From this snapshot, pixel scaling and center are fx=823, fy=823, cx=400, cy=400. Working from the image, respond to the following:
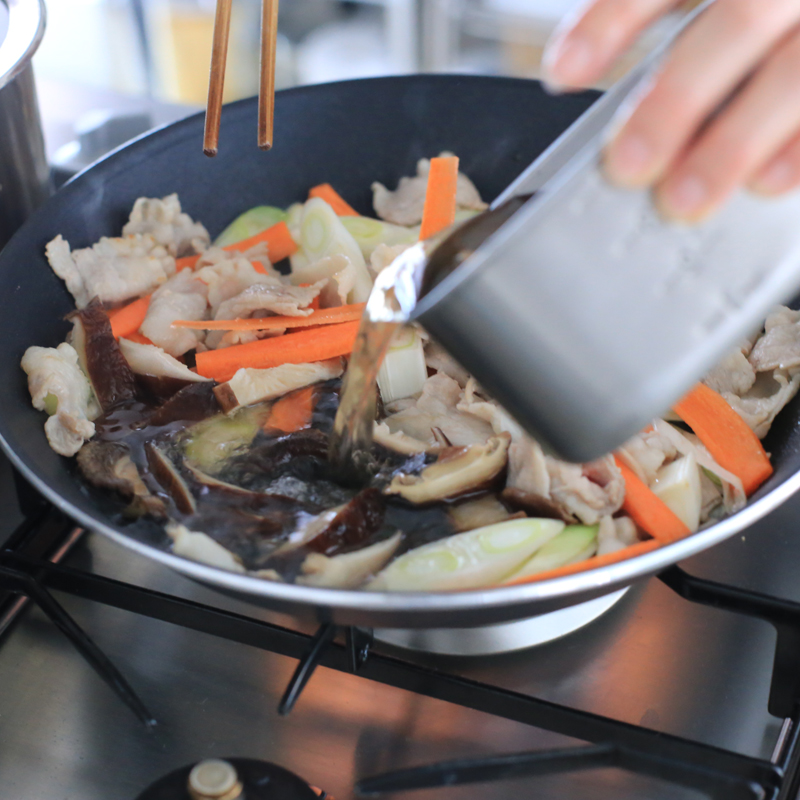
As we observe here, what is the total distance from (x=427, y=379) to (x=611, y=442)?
1.52 ft

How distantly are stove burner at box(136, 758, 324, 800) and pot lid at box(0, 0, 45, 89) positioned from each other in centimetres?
76

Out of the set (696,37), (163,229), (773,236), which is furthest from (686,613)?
(163,229)

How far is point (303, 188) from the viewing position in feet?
4.69

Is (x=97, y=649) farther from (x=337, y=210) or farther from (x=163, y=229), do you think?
(x=337, y=210)

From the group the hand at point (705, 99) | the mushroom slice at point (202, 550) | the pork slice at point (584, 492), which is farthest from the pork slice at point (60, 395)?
the hand at point (705, 99)

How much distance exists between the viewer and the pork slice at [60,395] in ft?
3.10

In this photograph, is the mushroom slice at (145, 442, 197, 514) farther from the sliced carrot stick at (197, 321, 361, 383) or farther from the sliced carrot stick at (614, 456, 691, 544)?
the sliced carrot stick at (614, 456, 691, 544)

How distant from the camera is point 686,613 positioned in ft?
3.11

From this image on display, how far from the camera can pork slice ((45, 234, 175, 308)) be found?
112cm

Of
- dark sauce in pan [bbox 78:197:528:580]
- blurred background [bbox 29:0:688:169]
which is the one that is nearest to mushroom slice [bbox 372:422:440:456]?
dark sauce in pan [bbox 78:197:528:580]

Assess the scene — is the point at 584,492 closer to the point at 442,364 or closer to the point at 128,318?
the point at 442,364

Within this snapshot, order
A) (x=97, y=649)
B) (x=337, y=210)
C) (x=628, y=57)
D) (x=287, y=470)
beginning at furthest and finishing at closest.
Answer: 1. (x=628, y=57)
2. (x=337, y=210)
3. (x=287, y=470)
4. (x=97, y=649)

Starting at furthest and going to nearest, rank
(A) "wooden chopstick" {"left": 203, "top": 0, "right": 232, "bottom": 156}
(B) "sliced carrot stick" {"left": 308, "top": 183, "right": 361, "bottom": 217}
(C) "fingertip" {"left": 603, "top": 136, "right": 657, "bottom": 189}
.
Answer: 1. (B) "sliced carrot stick" {"left": 308, "top": 183, "right": 361, "bottom": 217}
2. (A) "wooden chopstick" {"left": 203, "top": 0, "right": 232, "bottom": 156}
3. (C) "fingertip" {"left": 603, "top": 136, "right": 657, "bottom": 189}

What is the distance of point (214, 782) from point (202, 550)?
20 centimetres
